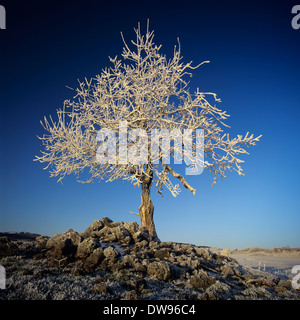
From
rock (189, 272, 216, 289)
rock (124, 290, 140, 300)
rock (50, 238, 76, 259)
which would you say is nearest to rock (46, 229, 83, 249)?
rock (50, 238, 76, 259)

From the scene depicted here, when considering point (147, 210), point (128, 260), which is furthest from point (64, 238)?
point (147, 210)

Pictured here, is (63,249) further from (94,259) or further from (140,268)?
(140,268)

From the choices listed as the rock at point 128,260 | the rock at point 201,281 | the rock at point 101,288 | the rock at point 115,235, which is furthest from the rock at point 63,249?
the rock at point 201,281

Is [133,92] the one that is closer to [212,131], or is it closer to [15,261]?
[212,131]

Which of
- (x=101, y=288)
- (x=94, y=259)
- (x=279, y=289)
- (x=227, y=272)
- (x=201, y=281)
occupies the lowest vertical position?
(x=279, y=289)

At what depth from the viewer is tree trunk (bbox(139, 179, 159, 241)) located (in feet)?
44.2

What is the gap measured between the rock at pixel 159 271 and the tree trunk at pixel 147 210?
5.39 m

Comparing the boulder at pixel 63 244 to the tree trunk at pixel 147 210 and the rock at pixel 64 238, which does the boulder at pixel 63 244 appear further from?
the tree trunk at pixel 147 210

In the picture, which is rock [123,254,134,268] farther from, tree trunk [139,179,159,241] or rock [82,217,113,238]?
tree trunk [139,179,159,241]

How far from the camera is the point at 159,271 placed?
25.1ft

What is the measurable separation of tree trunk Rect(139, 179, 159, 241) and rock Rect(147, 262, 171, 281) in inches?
212

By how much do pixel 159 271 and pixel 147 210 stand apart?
5.96m

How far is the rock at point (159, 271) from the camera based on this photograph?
7.55 m
